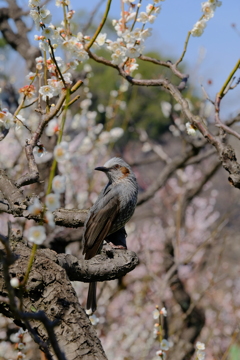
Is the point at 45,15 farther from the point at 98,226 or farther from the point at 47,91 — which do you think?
the point at 98,226

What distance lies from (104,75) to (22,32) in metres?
15.8

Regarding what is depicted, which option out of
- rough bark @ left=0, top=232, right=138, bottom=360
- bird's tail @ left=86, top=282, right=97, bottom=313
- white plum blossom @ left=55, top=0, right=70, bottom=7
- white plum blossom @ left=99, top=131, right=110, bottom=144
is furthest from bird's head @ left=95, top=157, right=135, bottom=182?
white plum blossom @ left=99, top=131, right=110, bottom=144

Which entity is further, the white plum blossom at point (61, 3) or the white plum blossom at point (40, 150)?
the white plum blossom at point (61, 3)

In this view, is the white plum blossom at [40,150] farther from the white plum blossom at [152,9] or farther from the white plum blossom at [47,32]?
the white plum blossom at [152,9]

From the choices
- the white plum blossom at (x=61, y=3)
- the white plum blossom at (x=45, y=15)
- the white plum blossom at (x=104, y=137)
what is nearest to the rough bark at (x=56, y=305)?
the white plum blossom at (x=45, y=15)

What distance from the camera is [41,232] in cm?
127

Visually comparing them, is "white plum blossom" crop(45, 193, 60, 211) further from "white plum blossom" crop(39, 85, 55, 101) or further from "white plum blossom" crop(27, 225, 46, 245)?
"white plum blossom" crop(39, 85, 55, 101)

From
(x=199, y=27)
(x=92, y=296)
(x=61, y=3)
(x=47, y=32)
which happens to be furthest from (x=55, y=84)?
(x=92, y=296)

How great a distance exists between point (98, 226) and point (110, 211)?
0.51ft

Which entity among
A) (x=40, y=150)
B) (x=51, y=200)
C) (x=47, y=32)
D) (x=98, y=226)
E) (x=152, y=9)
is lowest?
(x=51, y=200)

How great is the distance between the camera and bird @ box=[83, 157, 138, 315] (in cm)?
290

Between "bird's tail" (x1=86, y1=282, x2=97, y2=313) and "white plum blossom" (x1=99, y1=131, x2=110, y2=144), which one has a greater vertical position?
"white plum blossom" (x1=99, y1=131, x2=110, y2=144)

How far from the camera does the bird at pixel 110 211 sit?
9.53ft

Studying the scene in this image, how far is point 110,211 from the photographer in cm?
301
